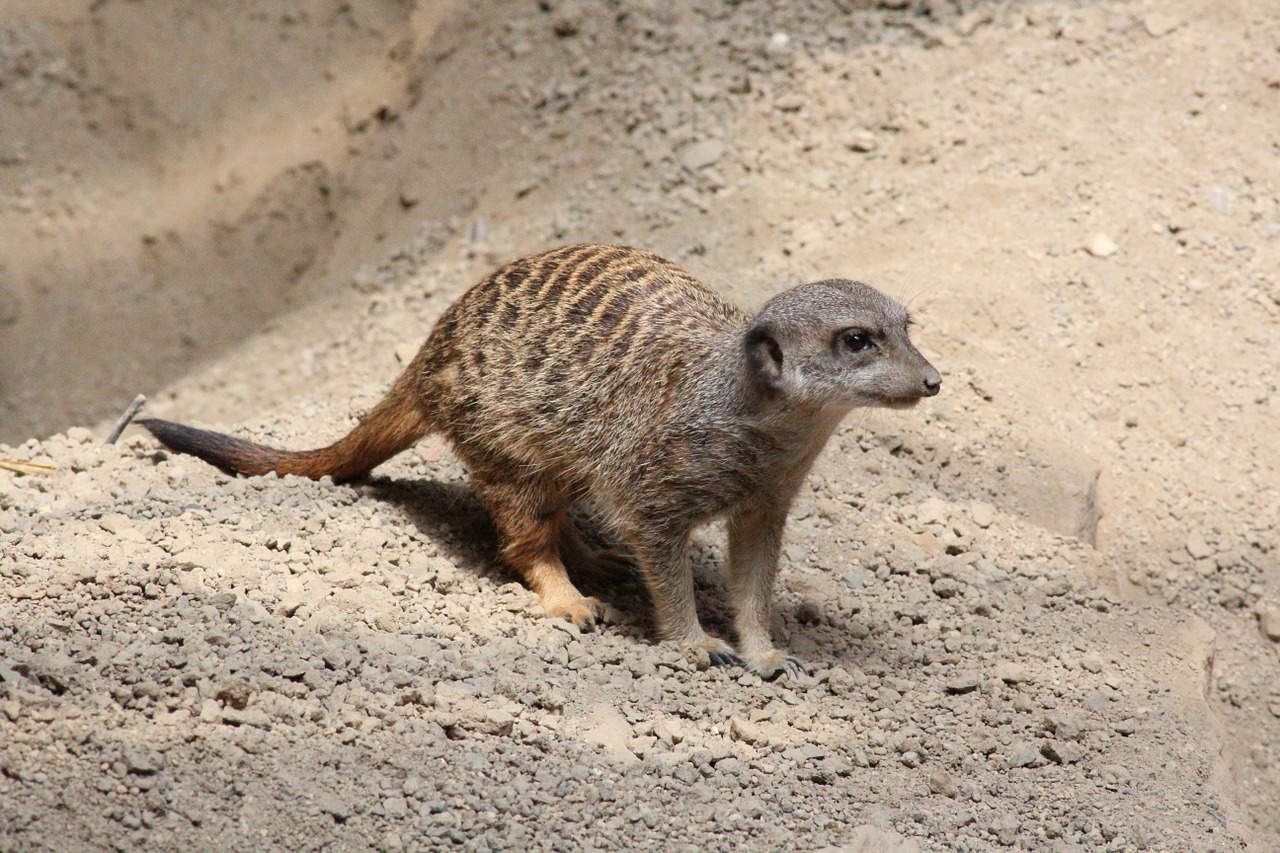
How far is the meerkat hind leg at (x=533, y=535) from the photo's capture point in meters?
3.20

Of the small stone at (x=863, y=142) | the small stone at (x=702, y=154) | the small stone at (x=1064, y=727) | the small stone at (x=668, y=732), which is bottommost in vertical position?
the small stone at (x=1064, y=727)

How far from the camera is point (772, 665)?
10.1 feet

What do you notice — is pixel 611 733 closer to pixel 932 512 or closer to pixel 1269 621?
pixel 932 512

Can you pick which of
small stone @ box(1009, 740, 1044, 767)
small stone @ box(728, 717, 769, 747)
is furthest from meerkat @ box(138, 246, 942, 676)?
small stone @ box(1009, 740, 1044, 767)

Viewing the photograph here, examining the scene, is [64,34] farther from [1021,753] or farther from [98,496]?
[1021,753]

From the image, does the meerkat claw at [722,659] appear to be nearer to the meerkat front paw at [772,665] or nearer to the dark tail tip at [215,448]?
the meerkat front paw at [772,665]

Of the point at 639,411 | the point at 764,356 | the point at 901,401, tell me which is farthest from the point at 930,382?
the point at 639,411

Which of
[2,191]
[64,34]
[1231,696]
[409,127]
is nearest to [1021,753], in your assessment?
[1231,696]

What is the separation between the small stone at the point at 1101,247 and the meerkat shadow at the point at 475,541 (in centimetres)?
191

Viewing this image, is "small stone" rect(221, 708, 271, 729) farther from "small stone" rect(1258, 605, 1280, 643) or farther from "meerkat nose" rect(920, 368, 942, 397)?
"small stone" rect(1258, 605, 1280, 643)

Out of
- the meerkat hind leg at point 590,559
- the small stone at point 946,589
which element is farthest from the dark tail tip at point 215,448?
the small stone at point 946,589

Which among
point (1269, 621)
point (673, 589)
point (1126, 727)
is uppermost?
point (673, 589)

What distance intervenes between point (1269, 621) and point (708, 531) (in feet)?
5.29

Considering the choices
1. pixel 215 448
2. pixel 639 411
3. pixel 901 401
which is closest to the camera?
pixel 901 401
